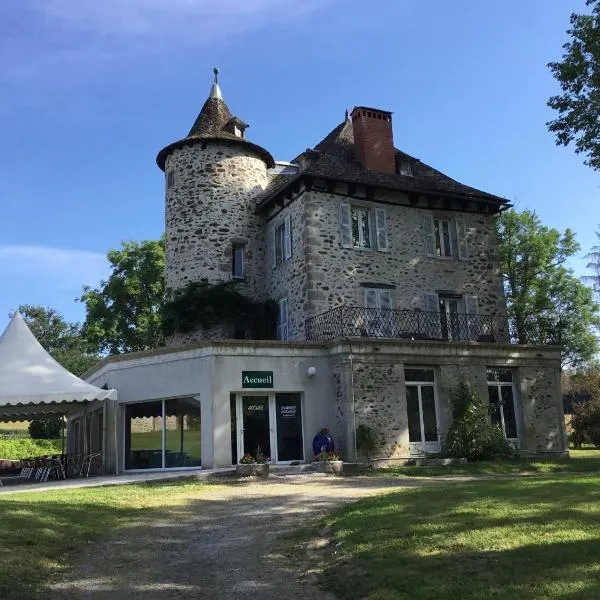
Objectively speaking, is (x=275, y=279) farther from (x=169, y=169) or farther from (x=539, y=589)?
(x=539, y=589)

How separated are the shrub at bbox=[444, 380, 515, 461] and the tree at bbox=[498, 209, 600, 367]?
1608cm

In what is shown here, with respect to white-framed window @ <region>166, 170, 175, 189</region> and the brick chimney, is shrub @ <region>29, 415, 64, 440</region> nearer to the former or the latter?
white-framed window @ <region>166, 170, 175, 189</region>

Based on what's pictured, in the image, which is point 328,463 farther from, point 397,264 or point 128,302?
point 128,302

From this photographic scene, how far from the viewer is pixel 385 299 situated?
22422 mm

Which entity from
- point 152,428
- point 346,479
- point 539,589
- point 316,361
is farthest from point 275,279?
point 539,589

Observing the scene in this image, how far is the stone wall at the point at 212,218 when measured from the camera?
79.4 ft

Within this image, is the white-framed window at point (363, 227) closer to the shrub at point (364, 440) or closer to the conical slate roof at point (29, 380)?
the shrub at point (364, 440)

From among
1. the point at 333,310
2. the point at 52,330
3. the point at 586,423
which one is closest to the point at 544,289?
the point at 586,423

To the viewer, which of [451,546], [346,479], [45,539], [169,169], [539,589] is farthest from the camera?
[169,169]

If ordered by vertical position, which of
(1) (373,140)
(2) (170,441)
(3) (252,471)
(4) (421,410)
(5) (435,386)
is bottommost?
Result: (3) (252,471)

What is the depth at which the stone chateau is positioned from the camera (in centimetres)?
1839

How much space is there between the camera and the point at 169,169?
2591cm

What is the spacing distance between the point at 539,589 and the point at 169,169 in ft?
76.3

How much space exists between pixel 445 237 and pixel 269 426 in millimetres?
10523
